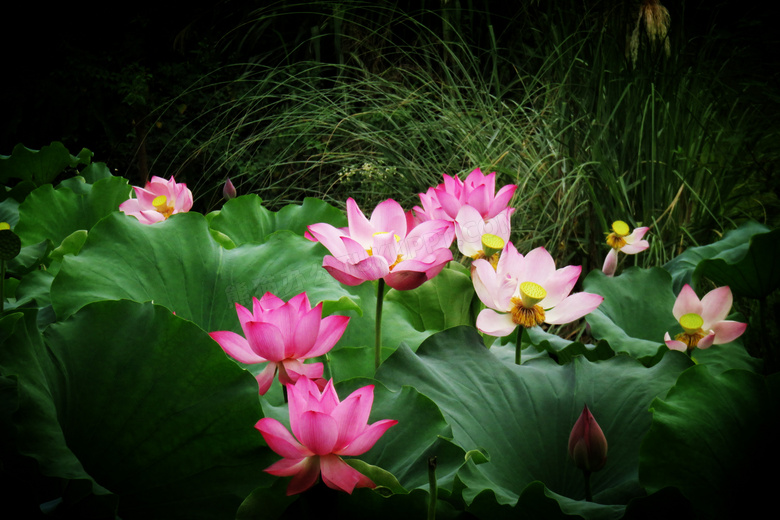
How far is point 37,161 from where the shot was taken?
6.52ft

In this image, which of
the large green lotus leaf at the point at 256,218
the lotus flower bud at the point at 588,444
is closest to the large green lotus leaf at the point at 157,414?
the lotus flower bud at the point at 588,444

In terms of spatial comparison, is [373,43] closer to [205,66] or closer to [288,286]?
[205,66]

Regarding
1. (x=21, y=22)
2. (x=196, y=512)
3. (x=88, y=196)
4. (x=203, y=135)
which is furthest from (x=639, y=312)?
(x=21, y=22)

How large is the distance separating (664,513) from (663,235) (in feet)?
6.61

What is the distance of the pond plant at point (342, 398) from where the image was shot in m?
0.48

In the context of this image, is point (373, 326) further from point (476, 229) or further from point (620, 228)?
point (620, 228)

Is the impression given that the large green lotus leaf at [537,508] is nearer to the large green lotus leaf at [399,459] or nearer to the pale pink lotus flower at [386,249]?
the large green lotus leaf at [399,459]

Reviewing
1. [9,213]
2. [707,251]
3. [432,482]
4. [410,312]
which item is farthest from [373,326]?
[9,213]

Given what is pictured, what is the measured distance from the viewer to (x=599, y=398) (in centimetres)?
68

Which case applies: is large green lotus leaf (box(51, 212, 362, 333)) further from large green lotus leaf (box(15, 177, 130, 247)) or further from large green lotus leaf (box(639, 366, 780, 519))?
large green lotus leaf (box(15, 177, 130, 247))

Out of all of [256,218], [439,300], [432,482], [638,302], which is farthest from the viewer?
[256,218]

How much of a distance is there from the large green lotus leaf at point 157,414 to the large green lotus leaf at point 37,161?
1.63m

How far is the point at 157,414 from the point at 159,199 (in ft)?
2.31

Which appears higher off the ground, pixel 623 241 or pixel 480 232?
pixel 480 232
